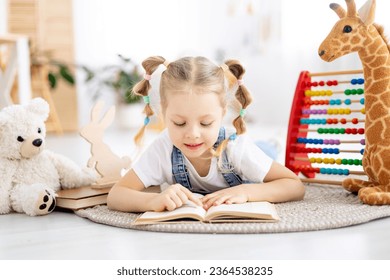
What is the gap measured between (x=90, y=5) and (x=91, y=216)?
162 inches

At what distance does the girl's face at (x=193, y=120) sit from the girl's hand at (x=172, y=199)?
12cm

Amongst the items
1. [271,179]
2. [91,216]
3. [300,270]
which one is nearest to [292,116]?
[271,179]

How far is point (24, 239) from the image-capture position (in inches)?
46.1

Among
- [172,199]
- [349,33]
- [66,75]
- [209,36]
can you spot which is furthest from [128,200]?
[209,36]

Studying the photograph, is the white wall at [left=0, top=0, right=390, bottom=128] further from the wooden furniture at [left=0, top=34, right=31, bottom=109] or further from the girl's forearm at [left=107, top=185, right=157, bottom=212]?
the girl's forearm at [left=107, top=185, right=157, bottom=212]

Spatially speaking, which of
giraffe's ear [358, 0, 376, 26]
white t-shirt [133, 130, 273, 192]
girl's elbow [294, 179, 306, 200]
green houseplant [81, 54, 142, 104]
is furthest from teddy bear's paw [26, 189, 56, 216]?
green houseplant [81, 54, 142, 104]

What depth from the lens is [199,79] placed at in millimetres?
1290

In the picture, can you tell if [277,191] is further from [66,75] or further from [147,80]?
[66,75]

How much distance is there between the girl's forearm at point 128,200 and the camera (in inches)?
51.5

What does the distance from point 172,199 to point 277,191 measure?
0.32m

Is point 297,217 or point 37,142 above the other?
point 37,142

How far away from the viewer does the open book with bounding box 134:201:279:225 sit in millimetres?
1189

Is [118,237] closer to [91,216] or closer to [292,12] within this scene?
[91,216]

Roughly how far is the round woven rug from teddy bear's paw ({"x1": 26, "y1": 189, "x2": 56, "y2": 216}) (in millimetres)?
75
